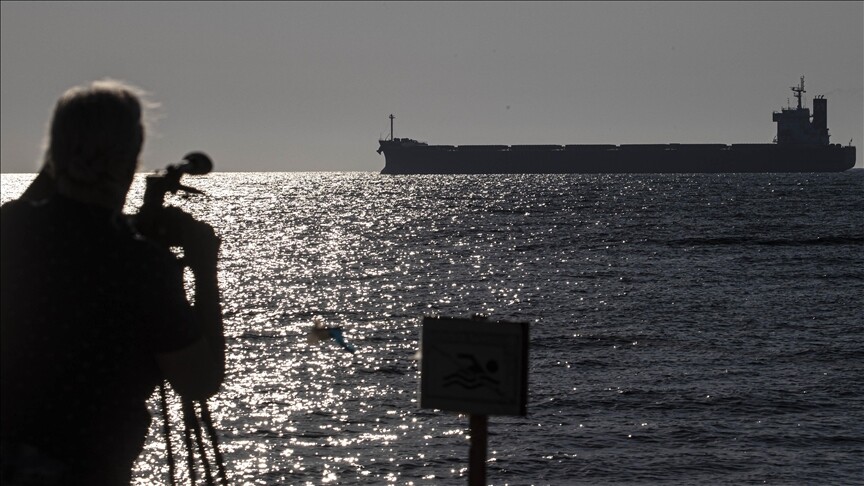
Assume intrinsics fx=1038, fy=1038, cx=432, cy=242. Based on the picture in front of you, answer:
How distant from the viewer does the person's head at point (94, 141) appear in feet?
6.82

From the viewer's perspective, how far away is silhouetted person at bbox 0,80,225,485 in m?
2.09

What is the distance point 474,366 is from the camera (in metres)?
2.64

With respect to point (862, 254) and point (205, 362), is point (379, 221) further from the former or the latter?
point (205, 362)

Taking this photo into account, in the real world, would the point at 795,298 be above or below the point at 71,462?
below

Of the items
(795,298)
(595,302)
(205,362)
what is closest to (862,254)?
(795,298)

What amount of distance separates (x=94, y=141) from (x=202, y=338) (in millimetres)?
457

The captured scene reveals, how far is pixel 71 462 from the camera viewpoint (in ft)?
7.09

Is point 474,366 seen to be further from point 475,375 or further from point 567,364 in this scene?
point 567,364

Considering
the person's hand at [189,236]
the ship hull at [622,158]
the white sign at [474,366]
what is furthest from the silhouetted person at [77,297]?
the ship hull at [622,158]

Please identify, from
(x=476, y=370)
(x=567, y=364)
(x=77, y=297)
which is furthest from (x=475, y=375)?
(x=567, y=364)

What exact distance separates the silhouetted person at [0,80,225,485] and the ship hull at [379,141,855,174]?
168m

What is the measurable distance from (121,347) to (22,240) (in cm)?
29

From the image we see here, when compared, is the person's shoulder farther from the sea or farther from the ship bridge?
the ship bridge

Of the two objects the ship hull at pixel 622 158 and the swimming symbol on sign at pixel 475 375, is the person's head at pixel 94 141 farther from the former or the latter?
the ship hull at pixel 622 158
